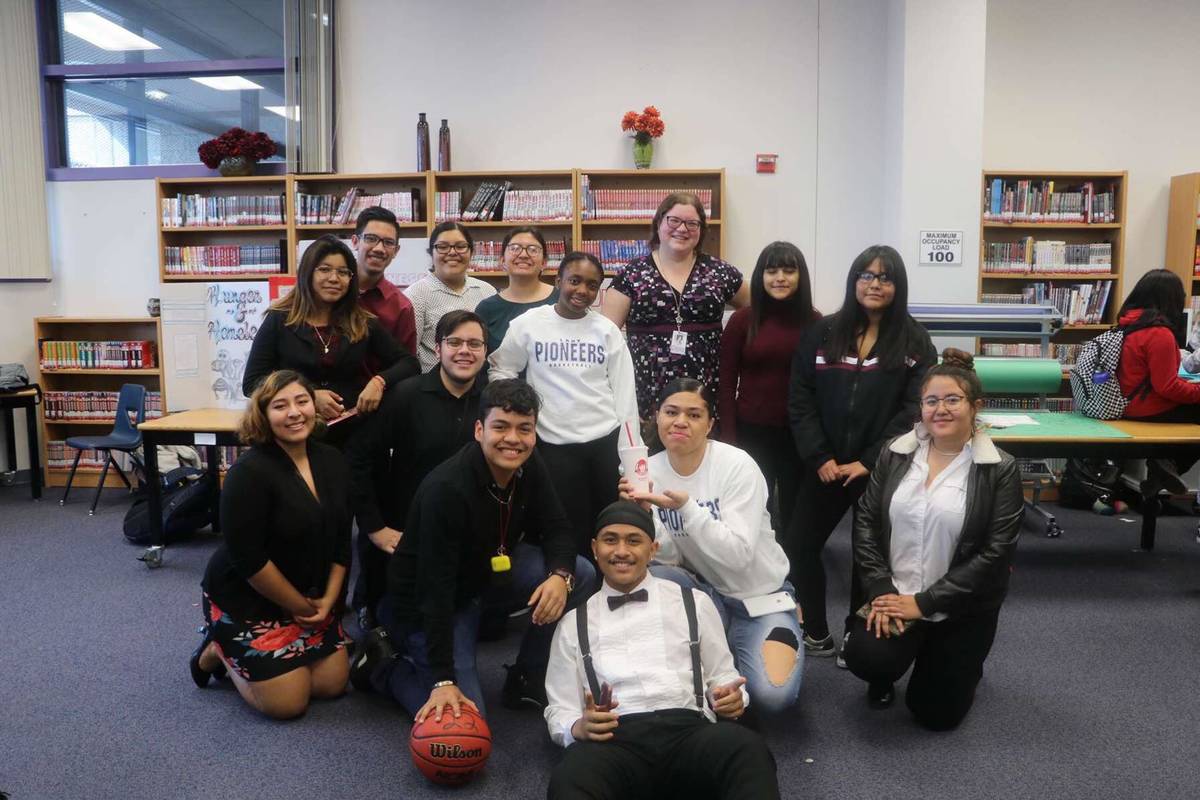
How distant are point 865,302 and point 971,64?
3.16 meters

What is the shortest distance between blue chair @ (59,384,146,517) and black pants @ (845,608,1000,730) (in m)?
4.58

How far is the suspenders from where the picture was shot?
210cm

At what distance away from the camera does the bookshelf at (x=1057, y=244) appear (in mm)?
5438

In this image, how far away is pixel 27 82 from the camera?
5.96m

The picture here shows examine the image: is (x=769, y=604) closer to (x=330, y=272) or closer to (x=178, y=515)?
(x=330, y=272)

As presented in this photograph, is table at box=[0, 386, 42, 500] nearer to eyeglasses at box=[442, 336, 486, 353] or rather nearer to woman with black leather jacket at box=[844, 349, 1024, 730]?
eyeglasses at box=[442, 336, 486, 353]

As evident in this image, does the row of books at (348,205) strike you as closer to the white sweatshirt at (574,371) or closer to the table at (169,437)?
the table at (169,437)

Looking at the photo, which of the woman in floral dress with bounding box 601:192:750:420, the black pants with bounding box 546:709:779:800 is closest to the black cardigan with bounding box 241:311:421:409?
the woman in floral dress with bounding box 601:192:750:420

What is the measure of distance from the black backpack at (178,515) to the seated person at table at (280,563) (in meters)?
1.96

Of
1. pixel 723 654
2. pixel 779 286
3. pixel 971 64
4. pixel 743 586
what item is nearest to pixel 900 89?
pixel 971 64

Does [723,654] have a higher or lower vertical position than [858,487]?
lower

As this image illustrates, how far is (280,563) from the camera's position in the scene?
265 centimetres

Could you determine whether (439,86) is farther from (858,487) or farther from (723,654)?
(723,654)

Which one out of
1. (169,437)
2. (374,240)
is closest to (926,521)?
(374,240)
